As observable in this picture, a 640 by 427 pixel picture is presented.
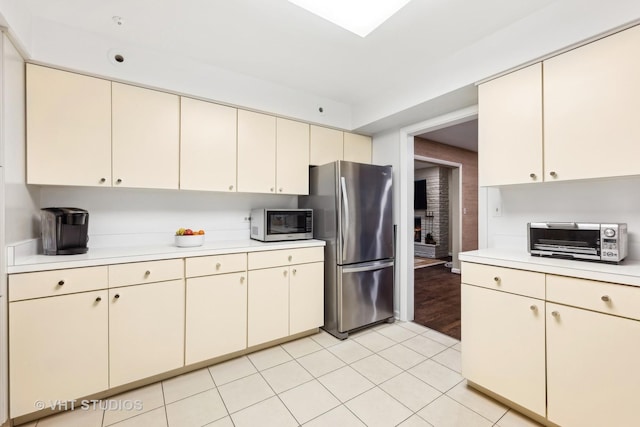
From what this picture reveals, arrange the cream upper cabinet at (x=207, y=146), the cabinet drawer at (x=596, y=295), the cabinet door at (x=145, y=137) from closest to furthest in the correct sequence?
the cabinet drawer at (x=596, y=295) → the cabinet door at (x=145, y=137) → the cream upper cabinet at (x=207, y=146)

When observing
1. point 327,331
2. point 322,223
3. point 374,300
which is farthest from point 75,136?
point 374,300

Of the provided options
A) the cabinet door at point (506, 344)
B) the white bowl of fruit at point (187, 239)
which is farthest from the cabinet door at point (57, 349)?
the cabinet door at point (506, 344)

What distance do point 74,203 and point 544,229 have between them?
332 centimetres

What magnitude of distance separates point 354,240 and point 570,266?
1.58m

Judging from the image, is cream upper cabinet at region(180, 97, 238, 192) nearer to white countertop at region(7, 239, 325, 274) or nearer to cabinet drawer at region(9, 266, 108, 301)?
white countertop at region(7, 239, 325, 274)

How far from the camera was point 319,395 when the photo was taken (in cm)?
182

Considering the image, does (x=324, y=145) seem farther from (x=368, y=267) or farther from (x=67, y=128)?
(x=67, y=128)

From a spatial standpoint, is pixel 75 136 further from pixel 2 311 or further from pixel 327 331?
pixel 327 331

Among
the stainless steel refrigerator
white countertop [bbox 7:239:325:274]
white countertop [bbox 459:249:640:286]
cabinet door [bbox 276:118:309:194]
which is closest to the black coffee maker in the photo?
white countertop [bbox 7:239:325:274]

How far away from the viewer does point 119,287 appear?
179 cm

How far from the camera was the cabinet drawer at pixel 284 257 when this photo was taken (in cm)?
234

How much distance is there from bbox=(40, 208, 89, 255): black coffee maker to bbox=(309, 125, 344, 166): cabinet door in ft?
6.54

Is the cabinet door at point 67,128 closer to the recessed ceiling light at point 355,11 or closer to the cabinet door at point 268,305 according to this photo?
the cabinet door at point 268,305

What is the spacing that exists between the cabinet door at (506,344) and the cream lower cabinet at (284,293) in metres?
1.30
